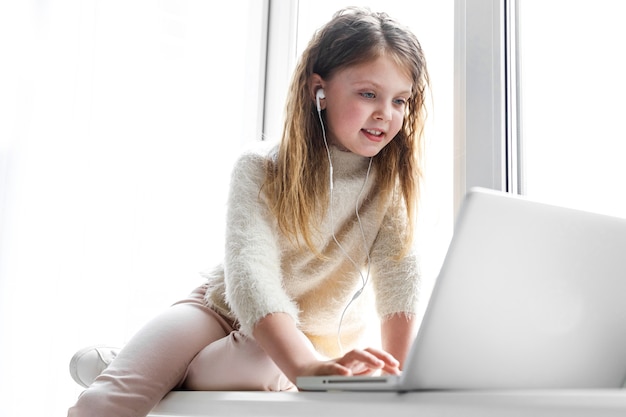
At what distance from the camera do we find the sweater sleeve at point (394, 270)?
108 cm

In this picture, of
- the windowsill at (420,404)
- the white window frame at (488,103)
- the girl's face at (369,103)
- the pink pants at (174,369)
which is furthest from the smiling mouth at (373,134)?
the windowsill at (420,404)

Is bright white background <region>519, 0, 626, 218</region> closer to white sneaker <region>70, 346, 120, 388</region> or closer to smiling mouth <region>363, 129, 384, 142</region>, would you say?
smiling mouth <region>363, 129, 384, 142</region>

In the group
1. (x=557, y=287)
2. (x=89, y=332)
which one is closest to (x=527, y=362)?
(x=557, y=287)

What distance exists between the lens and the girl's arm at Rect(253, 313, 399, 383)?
0.74 meters

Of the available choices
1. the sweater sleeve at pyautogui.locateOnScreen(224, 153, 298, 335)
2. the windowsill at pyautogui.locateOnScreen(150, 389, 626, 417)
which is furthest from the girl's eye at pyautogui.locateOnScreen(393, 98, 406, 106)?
the windowsill at pyautogui.locateOnScreen(150, 389, 626, 417)

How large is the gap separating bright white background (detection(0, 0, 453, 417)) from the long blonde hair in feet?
1.39

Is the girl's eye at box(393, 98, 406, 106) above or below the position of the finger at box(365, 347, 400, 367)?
above

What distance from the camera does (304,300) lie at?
3.86 ft

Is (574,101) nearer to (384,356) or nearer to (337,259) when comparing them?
(337,259)

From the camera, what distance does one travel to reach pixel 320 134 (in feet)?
3.91

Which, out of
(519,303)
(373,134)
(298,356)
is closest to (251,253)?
(298,356)

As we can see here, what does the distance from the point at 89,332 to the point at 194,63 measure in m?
0.79

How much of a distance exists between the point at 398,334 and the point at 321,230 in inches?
8.8

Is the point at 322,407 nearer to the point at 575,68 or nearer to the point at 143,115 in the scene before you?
the point at 575,68
